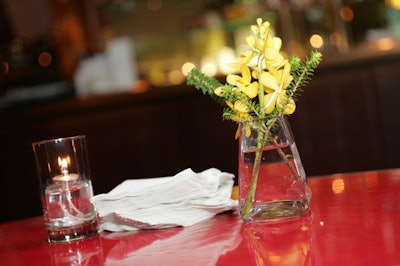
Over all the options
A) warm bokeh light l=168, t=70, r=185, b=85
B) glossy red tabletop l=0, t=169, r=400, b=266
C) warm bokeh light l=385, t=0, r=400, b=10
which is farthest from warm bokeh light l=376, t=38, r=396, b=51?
glossy red tabletop l=0, t=169, r=400, b=266

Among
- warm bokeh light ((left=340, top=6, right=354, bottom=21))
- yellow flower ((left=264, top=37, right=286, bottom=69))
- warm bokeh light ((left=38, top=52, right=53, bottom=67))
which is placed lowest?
warm bokeh light ((left=38, top=52, right=53, bottom=67))

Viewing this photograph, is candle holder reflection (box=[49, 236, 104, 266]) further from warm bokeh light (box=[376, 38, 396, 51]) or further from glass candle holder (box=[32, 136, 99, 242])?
warm bokeh light (box=[376, 38, 396, 51])

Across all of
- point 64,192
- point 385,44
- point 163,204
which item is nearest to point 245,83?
point 163,204

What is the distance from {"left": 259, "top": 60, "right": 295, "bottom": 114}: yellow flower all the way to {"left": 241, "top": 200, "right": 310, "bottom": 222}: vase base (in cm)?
16

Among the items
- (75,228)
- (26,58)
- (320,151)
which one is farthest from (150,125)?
(75,228)

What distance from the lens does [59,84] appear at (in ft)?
14.9

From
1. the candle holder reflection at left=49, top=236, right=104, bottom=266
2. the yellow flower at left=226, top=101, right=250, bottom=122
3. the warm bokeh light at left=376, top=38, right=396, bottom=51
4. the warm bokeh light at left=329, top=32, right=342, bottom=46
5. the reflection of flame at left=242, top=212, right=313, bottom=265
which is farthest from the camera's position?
the warm bokeh light at left=329, top=32, right=342, bottom=46

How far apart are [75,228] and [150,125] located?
2437mm

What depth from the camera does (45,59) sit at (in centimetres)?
491

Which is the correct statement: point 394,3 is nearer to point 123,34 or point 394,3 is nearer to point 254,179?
point 123,34

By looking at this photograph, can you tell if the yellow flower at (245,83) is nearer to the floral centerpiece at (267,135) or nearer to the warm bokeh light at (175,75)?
the floral centerpiece at (267,135)

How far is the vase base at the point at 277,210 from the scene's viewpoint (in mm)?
1177

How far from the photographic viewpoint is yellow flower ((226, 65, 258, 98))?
1.18 meters

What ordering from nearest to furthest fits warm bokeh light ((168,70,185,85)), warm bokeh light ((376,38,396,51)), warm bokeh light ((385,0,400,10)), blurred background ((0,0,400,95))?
warm bokeh light ((376,38,396,51)) < warm bokeh light ((385,0,400,10)) < blurred background ((0,0,400,95)) < warm bokeh light ((168,70,185,85))
